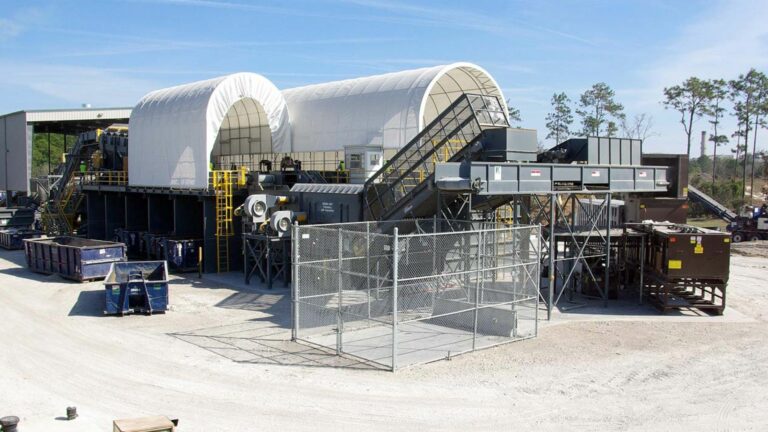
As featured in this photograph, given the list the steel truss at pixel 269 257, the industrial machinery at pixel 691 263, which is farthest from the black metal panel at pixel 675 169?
the steel truss at pixel 269 257

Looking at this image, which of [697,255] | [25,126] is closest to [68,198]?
[25,126]

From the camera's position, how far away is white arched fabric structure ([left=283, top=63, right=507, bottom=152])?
2823 centimetres

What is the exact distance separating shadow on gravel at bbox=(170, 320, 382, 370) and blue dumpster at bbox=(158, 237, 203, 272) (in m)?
10.7

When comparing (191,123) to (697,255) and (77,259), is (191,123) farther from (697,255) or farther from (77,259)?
(697,255)

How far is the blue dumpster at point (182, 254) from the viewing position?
27.3 metres

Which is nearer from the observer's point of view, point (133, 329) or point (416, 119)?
point (133, 329)

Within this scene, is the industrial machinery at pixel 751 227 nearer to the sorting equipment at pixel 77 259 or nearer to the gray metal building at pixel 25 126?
the sorting equipment at pixel 77 259

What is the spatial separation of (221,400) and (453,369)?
4.69 meters

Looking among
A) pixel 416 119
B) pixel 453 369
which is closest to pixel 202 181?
pixel 416 119

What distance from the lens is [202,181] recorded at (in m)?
28.0

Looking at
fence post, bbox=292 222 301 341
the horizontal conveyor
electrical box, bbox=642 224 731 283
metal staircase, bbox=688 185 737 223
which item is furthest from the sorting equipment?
metal staircase, bbox=688 185 737 223

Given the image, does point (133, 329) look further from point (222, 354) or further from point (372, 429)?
point (372, 429)

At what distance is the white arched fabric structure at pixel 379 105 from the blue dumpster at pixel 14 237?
51.5 ft

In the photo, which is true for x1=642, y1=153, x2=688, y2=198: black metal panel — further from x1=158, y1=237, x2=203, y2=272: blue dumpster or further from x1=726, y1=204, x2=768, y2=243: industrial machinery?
x1=158, y1=237, x2=203, y2=272: blue dumpster
